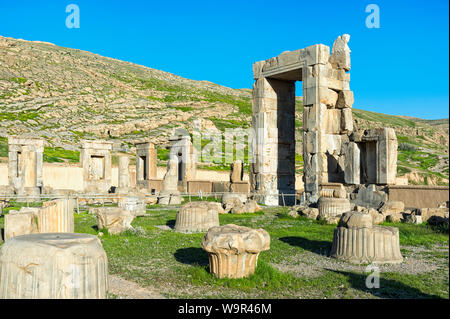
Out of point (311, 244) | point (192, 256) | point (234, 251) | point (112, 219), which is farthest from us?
point (112, 219)

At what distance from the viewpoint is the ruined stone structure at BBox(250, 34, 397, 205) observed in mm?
16484

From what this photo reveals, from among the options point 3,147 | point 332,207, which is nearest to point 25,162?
point 3,147

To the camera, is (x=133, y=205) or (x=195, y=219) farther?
(x=133, y=205)

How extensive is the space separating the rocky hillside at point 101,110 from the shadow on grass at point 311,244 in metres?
21.9

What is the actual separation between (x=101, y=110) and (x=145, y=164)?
111 feet

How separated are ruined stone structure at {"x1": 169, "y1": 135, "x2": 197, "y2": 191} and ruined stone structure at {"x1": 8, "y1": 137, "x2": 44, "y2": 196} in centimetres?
778

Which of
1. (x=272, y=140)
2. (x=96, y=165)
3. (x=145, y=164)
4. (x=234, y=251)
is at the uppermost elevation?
(x=272, y=140)

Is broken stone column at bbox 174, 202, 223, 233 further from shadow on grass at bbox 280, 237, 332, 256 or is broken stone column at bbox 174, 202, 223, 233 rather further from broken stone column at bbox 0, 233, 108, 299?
broken stone column at bbox 0, 233, 108, 299

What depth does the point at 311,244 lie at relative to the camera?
31.1 ft

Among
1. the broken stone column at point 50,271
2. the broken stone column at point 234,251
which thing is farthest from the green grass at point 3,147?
the broken stone column at point 50,271

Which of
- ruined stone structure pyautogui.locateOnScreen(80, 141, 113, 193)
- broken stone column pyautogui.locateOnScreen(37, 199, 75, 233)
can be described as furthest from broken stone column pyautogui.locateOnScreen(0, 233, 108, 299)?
ruined stone structure pyautogui.locateOnScreen(80, 141, 113, 193)

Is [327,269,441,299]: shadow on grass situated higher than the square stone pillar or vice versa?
the square stone pillar

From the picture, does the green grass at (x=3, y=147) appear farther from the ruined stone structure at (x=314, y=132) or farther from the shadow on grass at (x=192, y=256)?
the shadow on grass at (x=192, y=256)

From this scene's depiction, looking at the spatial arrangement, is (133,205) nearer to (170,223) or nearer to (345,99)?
(170,223)
